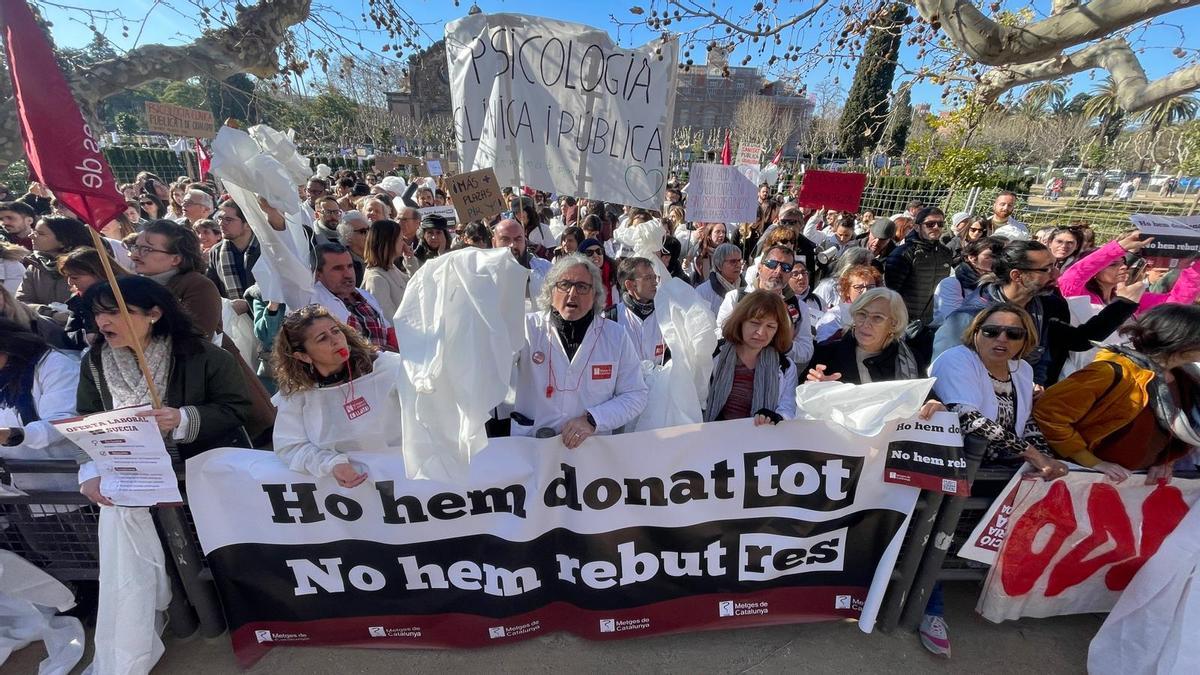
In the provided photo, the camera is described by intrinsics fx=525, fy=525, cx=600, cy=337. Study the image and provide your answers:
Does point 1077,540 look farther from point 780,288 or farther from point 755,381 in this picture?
point 780,288

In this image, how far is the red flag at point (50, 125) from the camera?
177 cm

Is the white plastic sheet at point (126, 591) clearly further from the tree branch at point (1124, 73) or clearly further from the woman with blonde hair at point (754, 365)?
the tree branch at point (1124, 73)

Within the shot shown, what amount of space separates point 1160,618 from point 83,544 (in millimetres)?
4865

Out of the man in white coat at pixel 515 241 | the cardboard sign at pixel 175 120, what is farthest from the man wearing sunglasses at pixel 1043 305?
the cardboard sign at pixel 175 120

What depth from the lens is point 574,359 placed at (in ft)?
8.41

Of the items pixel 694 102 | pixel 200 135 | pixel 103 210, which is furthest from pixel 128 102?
pixel 103 210

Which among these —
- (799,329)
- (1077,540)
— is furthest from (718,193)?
(1077,540)

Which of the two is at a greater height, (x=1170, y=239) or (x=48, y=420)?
(x=1170, y=239)

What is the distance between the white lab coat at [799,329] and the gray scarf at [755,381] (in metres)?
0.42

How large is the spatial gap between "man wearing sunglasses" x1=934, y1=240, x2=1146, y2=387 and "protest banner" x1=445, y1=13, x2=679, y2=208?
212cm

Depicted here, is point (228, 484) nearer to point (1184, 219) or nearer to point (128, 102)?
point (1184, 219)

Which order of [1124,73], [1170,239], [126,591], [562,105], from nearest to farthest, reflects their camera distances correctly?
[126,591], [562,105], [1170,239], [1124,73]

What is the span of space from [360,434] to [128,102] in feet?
219

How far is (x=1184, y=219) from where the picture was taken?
4.00 meters
